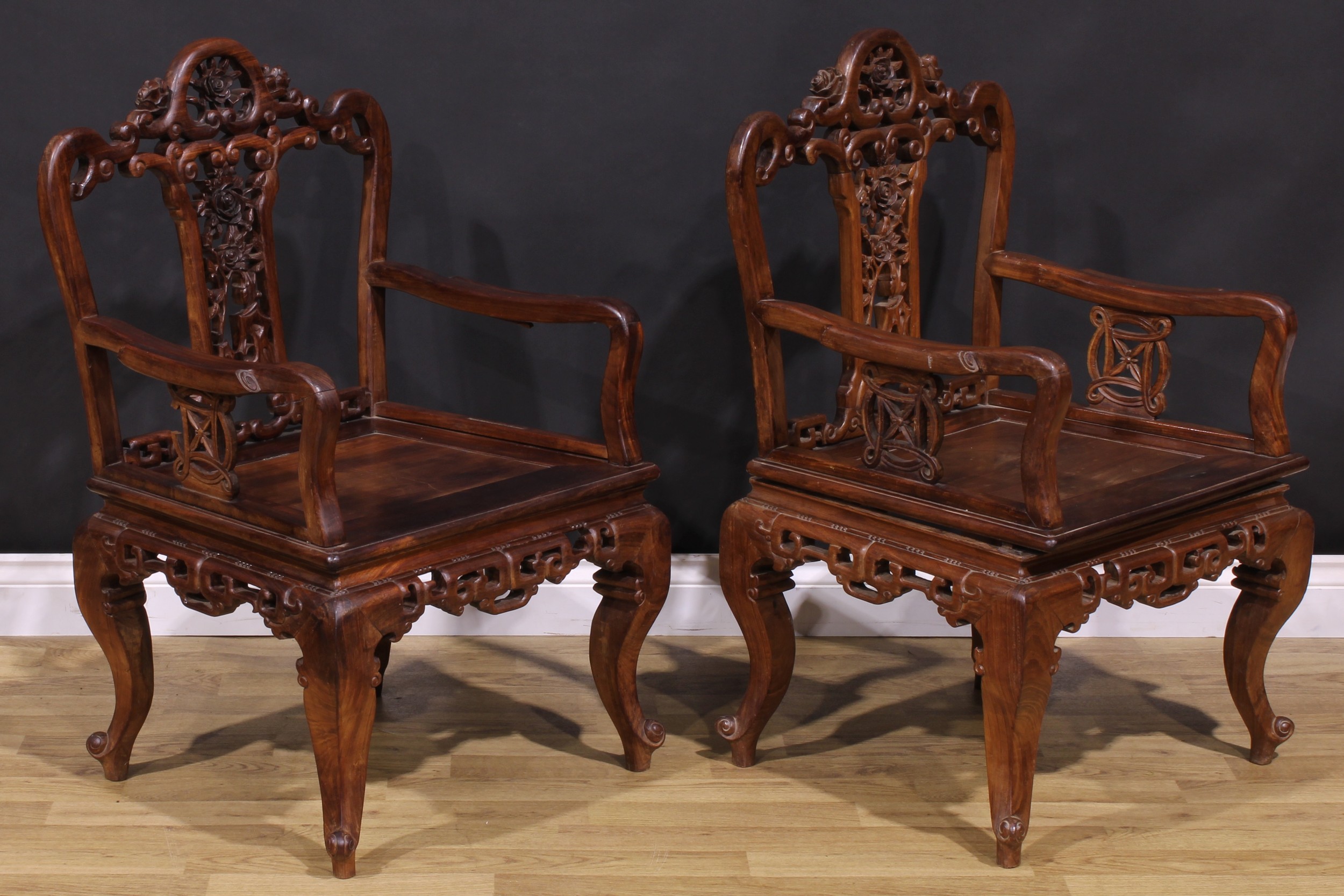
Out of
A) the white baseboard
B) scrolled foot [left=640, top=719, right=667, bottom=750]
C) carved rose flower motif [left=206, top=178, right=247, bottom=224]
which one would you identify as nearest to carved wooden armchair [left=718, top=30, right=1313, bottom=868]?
scrolled foot [left=640, top=719, right=667, bottom=750]

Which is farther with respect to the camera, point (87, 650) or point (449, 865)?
point (87, 650)

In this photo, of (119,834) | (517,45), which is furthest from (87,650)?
(517,45)

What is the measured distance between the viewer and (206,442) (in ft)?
6.69

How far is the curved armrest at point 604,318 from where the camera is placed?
7.26 feet

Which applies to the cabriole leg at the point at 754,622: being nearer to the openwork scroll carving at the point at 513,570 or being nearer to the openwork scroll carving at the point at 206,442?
the openwork scroll carving at the point at 513,570

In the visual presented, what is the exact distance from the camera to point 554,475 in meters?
2.21

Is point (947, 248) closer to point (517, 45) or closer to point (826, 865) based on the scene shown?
point (517, 45)

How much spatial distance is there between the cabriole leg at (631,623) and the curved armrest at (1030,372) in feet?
1.51

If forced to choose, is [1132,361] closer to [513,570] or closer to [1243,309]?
[1243,309]

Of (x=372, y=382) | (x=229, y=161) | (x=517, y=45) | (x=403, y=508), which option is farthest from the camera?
(x=517, y=45)

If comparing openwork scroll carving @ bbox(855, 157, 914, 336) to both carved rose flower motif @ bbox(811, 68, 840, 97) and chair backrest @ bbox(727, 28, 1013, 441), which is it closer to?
chair backrest @ bbox(727, 28, 1013, 441)

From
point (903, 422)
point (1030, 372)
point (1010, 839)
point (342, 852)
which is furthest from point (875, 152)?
point (342, 852)

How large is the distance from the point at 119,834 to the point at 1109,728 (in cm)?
159

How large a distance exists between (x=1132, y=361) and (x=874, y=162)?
0.53 m
